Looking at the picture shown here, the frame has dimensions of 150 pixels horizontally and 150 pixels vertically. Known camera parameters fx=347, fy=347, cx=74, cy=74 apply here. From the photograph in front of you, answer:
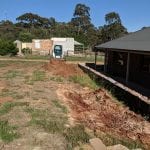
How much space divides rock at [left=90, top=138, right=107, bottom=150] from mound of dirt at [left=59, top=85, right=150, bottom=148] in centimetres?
135

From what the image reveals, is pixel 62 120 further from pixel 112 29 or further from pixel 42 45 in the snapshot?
pixel 112 29

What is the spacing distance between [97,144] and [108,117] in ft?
12.0

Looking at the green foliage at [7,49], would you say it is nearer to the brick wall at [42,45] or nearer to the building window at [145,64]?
the brick wall at [42,45]

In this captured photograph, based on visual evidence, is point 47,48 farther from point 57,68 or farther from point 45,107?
point 45,107

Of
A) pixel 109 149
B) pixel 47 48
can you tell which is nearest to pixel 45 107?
pixel 109 149

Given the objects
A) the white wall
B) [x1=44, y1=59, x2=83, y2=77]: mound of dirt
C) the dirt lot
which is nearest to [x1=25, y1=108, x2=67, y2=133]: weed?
the dirt lot

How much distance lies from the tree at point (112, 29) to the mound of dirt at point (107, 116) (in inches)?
2569

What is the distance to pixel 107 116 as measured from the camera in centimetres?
1179

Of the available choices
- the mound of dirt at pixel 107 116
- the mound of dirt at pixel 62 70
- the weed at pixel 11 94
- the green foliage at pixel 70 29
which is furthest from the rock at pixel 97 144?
the green foliage at pixel 70 29

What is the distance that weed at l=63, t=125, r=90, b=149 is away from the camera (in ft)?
27.1

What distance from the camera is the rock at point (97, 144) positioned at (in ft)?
25.6

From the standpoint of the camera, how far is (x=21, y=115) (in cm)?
1060

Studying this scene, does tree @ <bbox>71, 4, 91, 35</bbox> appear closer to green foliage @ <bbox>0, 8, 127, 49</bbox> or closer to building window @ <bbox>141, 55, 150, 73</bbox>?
green foliage @ <bbox>0, 8, 127, 49</bbox>

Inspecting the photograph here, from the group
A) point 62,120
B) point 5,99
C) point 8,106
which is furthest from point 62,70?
point 62,120
